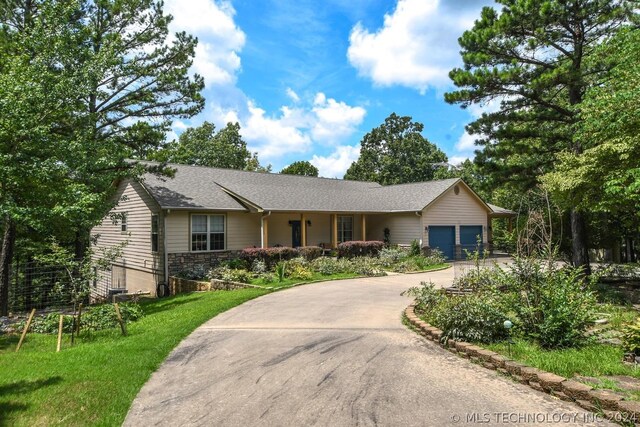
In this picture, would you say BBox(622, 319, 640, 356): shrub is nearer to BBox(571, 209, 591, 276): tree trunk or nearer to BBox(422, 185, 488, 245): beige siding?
BBox(571, 209, 591, 276): tree trunk

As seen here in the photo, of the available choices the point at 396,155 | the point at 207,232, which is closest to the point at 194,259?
the point at 207,232

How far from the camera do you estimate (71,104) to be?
40.9 ft

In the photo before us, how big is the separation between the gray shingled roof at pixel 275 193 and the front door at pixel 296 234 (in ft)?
4.50

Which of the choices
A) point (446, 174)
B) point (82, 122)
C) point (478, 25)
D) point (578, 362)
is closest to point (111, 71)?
point (82, 122)

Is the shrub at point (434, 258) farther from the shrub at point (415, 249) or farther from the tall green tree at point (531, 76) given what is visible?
the tall green tree at point (531, 76)

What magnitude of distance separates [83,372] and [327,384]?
361 centimetres

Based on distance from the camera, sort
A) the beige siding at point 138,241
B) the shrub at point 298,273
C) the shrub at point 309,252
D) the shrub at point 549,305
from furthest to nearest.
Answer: the shrub at point 309,252
the beige siding at point 138,241
the shrub at point 298,273
the shrub at point 549,305

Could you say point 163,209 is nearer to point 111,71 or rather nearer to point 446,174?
point 111,71

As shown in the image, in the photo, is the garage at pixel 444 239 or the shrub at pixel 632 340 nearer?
the shrub at pixel 632 340

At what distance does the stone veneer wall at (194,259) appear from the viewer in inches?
665

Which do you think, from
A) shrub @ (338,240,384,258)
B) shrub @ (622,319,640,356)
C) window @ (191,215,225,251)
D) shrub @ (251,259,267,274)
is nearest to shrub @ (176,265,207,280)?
window @ (191,215,225,251)

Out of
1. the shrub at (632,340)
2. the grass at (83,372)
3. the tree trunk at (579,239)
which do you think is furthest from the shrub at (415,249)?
the shrub at (632,340)

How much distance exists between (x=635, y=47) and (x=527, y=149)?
266 inches

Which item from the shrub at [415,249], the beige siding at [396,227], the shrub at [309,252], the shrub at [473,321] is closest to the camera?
the shrub at [473,321]
